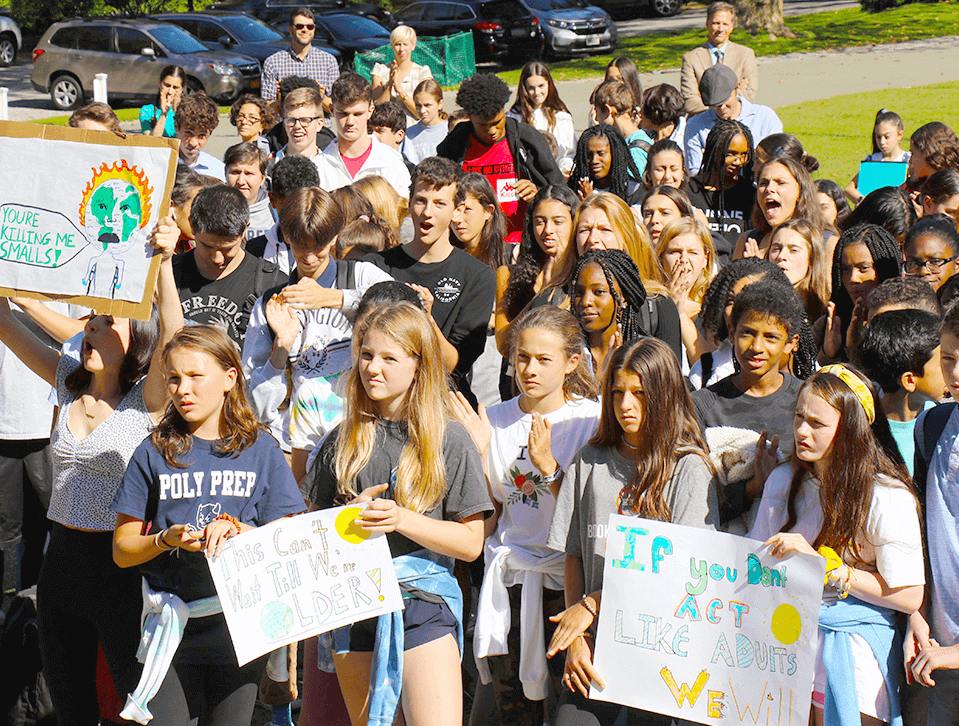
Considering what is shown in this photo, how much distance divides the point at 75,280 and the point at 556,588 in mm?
2227

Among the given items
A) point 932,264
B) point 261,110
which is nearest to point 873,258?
point 932,264

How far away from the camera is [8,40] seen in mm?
28641

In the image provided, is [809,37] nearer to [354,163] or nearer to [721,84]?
[721,84]

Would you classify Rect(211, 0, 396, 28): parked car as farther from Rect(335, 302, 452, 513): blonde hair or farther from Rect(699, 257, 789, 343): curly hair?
Rect(335, 302, 452, 513): blonde hair

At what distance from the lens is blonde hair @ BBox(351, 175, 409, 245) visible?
269 inches

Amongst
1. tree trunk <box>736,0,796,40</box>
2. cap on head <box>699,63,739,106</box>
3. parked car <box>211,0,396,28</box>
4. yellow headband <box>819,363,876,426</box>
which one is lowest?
yellow headband <box>819,363,876,426</box>

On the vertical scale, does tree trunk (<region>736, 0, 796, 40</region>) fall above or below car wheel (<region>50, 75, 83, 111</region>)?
above

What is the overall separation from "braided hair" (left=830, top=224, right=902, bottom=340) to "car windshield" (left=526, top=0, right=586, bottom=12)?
21.2 metres

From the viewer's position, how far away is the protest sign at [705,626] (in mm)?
3244

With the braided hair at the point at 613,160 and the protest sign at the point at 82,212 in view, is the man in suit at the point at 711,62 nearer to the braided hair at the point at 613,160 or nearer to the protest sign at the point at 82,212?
the braided hair at the point at 613,160

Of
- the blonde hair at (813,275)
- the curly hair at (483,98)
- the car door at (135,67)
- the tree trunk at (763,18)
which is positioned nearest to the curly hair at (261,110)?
the curly hair at (483,98)

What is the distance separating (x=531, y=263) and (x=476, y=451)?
2367 mm

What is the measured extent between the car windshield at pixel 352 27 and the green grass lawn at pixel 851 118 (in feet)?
34.1

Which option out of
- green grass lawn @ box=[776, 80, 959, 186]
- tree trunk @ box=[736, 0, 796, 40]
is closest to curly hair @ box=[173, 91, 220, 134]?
green grass lawn @ box=[776, 80, 959, 186]
